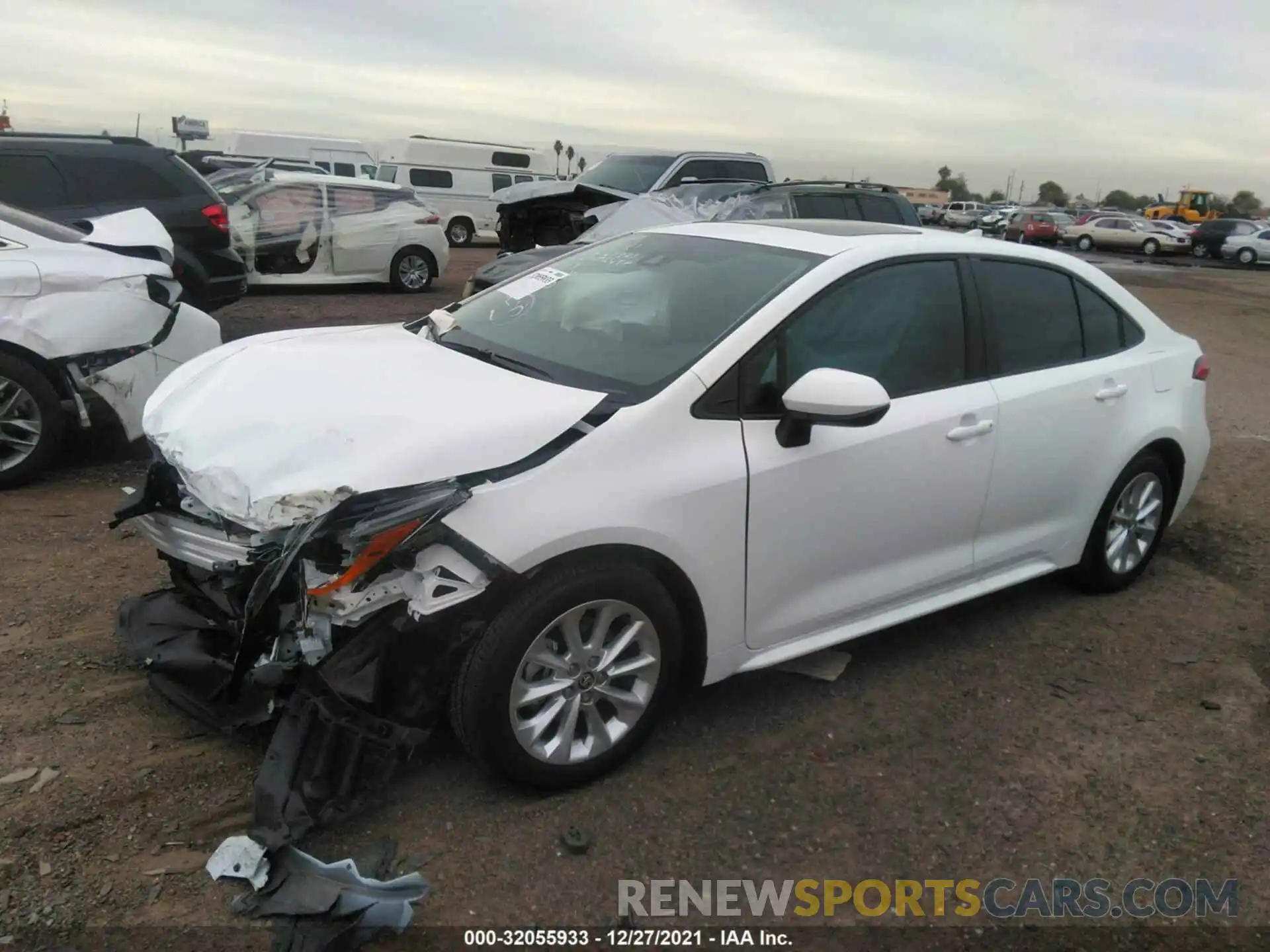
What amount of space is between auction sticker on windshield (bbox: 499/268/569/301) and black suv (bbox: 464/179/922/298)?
14.7ft

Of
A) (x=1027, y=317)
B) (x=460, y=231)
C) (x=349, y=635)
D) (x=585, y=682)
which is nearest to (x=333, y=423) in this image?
(x=349, y=635)

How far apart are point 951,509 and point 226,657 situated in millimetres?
2516

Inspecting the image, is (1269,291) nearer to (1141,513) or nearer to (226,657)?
(1141,513)

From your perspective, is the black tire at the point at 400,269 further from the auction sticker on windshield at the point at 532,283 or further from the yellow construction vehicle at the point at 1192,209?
the yellow construction vehicle at the point at 1192,209

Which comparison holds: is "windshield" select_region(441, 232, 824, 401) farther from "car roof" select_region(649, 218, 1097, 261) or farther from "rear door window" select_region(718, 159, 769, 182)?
"rear door window" select_region(718, 159, 769, 182)

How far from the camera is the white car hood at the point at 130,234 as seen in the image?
536cm

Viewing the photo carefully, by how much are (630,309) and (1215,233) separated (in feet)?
122

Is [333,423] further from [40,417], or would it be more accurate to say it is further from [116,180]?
[116,180]

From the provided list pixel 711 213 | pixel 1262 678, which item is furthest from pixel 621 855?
pixel 711 213

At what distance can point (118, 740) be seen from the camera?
9.61 ft

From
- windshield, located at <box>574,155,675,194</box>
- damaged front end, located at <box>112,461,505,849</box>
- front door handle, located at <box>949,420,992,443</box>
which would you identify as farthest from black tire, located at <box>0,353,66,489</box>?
windshield, located at <box>574,155,675,194</box>

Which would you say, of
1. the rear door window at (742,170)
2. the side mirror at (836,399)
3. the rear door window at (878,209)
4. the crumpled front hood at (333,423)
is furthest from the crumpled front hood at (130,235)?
the rear door window at (742,170)

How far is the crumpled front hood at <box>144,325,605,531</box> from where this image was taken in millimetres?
2508

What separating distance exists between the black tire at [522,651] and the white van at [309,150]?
85.0ft
